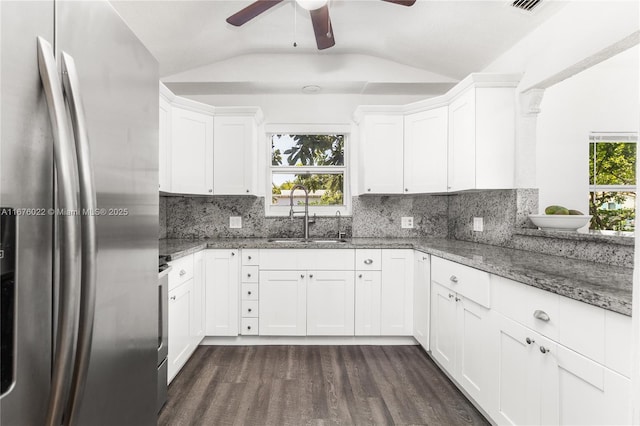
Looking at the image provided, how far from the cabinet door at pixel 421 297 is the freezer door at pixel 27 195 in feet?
7.89

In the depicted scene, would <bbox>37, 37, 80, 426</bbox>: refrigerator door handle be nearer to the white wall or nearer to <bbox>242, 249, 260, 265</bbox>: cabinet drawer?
<bbox>242, 249, 260, 265</bbox>: cabinet drawer

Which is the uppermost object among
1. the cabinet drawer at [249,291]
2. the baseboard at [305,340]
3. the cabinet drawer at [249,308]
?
the cabinet drawer at [249,291]

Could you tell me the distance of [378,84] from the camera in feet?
10.7

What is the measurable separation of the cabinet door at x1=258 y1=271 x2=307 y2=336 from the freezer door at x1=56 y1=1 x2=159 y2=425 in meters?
1.76

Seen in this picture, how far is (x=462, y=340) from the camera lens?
6.66ft

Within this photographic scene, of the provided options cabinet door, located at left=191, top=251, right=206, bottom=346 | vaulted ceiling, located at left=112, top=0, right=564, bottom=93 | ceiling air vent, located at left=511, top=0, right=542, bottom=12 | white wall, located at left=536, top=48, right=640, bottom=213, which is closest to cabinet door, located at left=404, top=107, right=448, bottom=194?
vaulted ceiling, located at left=112, top=0, right=564, bottom=93

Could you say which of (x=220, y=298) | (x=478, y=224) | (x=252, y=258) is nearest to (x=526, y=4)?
(x=478, y=224)

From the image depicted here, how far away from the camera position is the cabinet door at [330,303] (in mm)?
2875

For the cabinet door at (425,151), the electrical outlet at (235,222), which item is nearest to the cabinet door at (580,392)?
the cabinet door at (425,151)

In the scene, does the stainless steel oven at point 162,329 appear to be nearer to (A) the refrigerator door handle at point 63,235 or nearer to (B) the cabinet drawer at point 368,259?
(A) the refrigerator door handle at point 63,235

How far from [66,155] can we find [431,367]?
2.63 meters

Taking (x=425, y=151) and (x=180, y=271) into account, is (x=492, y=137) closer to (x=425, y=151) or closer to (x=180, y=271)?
(x=425, y=151)

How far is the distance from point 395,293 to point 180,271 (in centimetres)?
176

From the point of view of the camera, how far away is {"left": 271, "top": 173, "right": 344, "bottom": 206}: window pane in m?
3.62
